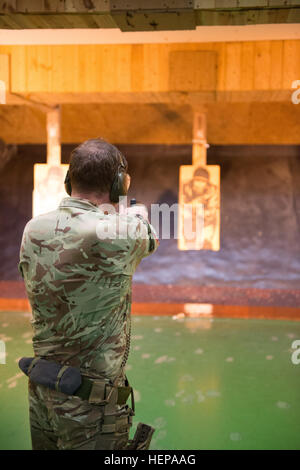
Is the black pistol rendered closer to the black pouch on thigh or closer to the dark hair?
the black pouch on thigh

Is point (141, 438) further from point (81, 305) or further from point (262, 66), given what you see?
point (262, 66)

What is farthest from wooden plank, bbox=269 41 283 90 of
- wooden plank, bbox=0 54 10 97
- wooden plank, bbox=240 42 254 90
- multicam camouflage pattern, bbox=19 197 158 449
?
multicam camouflage pattern, bbox=19 197 158 449

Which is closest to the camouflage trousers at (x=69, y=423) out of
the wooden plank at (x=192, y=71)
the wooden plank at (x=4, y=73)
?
the wooden plank at (x=192, y=71)

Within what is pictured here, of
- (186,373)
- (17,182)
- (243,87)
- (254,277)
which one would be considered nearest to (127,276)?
(186,373)

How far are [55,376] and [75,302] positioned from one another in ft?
0.58

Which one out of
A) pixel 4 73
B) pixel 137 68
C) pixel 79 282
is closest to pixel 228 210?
pixel 137 68

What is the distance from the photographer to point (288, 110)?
564cm

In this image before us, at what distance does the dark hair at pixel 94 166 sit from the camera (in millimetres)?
1068

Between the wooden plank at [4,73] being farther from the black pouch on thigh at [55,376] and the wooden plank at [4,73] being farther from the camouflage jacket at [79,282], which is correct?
the black pouch on thigh at [55,376]

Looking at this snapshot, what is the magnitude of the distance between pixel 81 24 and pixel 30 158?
14.9ft

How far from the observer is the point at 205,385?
278 centimetres

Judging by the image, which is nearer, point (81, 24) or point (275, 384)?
point (81, 24)

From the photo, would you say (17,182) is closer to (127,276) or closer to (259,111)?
(259,111)
